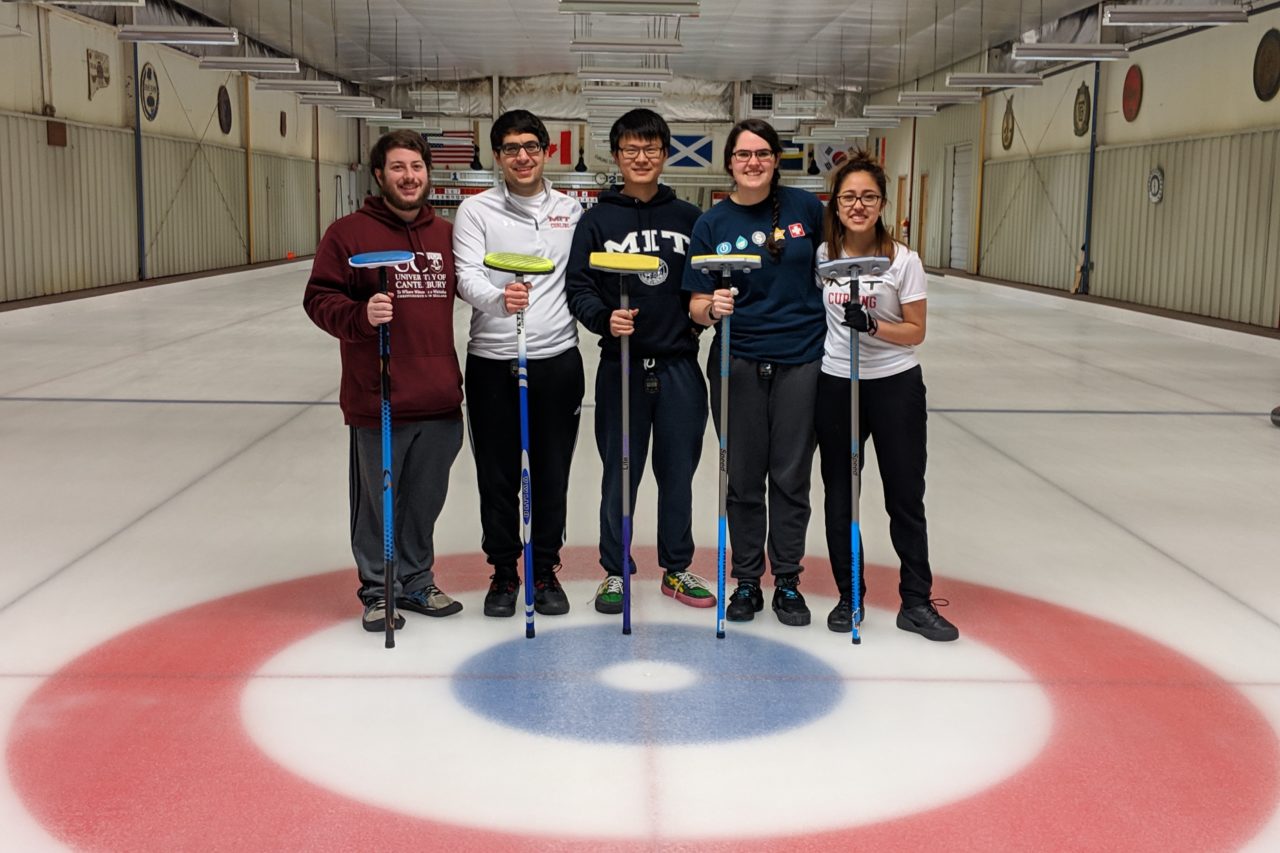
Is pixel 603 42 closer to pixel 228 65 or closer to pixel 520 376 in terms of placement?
pixel 228 65

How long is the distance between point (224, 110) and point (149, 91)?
141 inches

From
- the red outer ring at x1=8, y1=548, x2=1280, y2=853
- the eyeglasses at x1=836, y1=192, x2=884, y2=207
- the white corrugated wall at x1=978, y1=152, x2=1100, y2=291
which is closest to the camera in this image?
the red outer ring at x1=8, y1=548, x2=1280, y2=853

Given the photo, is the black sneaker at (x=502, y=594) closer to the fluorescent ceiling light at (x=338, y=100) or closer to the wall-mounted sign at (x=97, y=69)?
the wall-mounted sign at (x=97, y=69)

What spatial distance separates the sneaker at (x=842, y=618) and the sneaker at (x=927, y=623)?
0.13m

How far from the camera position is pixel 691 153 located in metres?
28.3

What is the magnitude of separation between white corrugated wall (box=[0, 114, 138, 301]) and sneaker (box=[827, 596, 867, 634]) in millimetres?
13363

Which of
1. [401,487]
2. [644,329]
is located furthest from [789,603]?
[401,487]

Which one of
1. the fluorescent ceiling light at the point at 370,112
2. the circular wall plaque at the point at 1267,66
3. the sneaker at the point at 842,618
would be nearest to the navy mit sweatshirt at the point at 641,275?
the sneaker at the point at 842,618

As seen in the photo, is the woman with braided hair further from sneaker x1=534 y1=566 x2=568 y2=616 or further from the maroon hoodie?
the maroon hoodie

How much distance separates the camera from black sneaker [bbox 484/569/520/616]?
3.90m

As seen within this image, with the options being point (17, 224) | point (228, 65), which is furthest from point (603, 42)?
point (17, 224)

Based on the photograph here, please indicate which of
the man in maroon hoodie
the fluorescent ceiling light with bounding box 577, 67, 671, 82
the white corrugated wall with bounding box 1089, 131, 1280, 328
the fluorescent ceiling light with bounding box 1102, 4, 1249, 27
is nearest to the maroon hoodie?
the man in maroon hoodie

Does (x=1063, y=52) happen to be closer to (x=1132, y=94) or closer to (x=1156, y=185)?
(x=1156, y=185)

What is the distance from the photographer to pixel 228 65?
15453 millimetres
